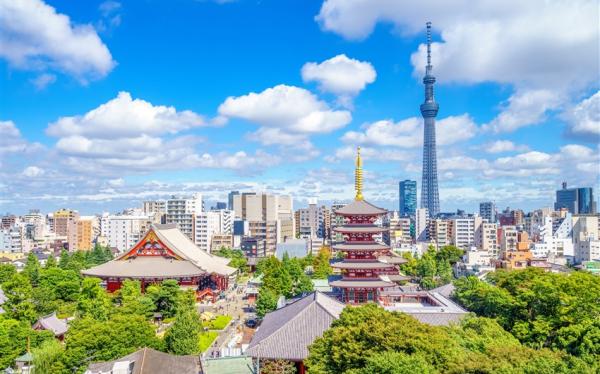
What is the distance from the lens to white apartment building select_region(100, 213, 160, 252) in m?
116

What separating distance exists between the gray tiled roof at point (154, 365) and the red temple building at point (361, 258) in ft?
60.3

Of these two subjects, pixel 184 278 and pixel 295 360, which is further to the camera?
pixel 184 278

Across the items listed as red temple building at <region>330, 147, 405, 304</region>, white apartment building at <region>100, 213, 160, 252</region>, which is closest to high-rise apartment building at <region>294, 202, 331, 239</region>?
white apartment building at <region>100, 213, 160, 252</region>

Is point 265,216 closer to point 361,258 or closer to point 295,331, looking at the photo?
point 361,258

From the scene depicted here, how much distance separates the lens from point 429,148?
152 meters

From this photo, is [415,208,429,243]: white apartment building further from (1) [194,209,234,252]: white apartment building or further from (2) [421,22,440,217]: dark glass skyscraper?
(1) [194,209,234,252]: white apartment building

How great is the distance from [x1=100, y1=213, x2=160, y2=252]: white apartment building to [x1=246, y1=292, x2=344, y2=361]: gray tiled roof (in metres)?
89.3

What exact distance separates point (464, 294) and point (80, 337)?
28.3 m

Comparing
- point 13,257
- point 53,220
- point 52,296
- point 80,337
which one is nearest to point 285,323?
point 80,337

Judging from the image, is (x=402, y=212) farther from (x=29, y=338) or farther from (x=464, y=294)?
(x=29, y=338)

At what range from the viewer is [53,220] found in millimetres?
141000

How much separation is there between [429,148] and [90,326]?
13262cm

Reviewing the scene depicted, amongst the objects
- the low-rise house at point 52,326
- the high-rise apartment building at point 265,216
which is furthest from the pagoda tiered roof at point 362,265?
the high-rise apartment building at point 265,216

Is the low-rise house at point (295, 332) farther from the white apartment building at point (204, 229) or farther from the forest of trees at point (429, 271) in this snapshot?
the white apartment building at point (204, 229)
